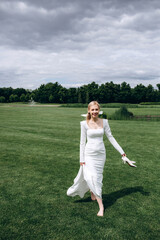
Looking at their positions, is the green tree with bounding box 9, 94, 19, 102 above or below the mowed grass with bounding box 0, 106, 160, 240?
above

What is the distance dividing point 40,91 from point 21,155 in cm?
10985

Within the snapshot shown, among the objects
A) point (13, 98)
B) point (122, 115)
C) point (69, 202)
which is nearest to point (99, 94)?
point (13, 98)

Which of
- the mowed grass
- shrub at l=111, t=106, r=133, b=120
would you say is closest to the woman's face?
the mowed grass

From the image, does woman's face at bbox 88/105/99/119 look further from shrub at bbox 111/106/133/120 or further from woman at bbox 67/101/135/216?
shrub at bbox 111/106/133/120

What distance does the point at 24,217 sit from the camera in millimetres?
4203

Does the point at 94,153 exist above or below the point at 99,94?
below

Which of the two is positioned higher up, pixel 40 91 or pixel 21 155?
pixel 40 91

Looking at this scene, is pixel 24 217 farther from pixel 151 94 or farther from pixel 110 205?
pixel 151 94

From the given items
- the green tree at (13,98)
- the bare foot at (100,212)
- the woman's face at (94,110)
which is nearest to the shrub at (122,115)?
the woman's face at (94,110)

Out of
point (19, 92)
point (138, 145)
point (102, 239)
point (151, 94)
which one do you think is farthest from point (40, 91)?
point (102, 239)

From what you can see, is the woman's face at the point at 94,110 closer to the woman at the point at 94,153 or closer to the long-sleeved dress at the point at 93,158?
the woman at the point at 94,153

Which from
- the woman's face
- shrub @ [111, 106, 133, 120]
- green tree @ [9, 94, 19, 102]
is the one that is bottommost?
shrub @ [111, 106, 133, 120]

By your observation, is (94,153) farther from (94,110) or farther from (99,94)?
(99,94)

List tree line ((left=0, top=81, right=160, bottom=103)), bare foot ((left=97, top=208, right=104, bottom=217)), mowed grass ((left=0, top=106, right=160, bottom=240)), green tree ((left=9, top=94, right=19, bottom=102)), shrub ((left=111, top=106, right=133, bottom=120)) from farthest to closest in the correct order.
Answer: green tree ((left=9, top=94, right=19, bottom=102)) < tree line ((left=0, top=81, right=160, bottom=103)) < shrub ((left=111, top=106, right=133, bottom=120)) < bare foot ((left=97, top=208, right=104, bottom=217)) < mowed grass ((left=0, top=106, right=160, bottom=240))
